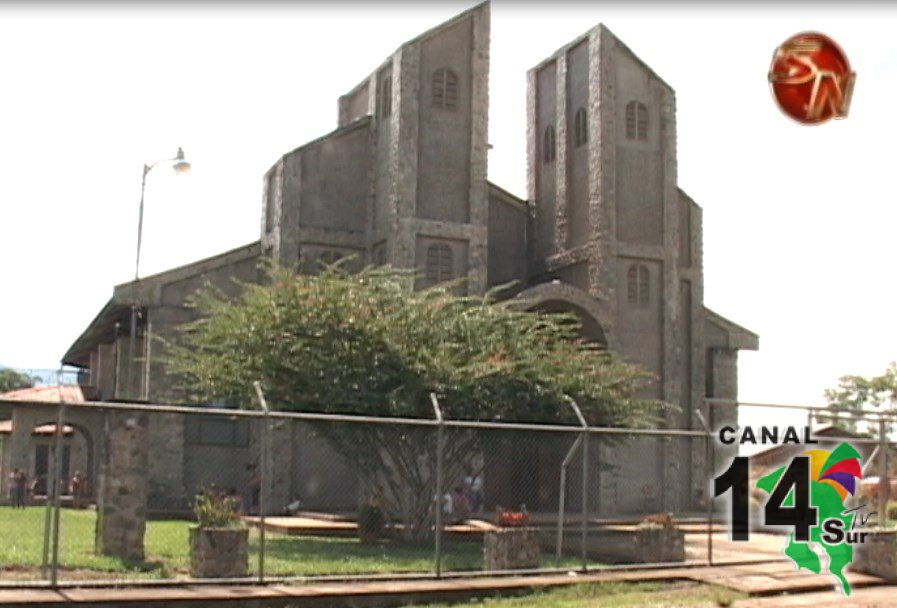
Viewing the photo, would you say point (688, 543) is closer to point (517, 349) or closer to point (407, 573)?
point (517, 349)

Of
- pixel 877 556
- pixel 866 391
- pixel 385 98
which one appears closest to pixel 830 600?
pixel 877 556

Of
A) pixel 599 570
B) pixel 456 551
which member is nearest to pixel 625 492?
pixel 456 551

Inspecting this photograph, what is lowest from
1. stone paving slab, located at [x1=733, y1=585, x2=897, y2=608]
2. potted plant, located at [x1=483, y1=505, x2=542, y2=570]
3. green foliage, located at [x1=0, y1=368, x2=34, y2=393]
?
stone paving slab, located at [x1=733, y1=585, x2=897, y2=608]

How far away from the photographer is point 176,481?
33406mm

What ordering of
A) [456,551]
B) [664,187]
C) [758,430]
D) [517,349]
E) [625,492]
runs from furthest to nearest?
[664,187], [625,492], [517,349], [456,551], [758,430]

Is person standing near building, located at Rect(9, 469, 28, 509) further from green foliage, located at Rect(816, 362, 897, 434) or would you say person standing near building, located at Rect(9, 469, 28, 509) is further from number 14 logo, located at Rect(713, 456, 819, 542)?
green foliage, located at Rect(816, 362, 897, 434)

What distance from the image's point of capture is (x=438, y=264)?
37.2m

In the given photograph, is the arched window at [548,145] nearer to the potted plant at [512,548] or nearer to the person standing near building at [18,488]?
the person standing near building at [18,488]

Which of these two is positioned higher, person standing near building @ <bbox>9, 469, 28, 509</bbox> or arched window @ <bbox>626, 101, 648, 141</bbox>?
arched window @ <bbox>626, 101, 648, 141</bbox>

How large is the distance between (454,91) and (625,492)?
1448cm

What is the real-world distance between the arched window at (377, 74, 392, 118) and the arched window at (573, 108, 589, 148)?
7.06 meters

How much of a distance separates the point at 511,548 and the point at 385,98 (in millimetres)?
24376

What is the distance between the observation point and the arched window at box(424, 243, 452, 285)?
3709cm

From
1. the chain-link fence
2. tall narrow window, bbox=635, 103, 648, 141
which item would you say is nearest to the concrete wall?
tall narrow window, bbox=635, 103, 648, 141
